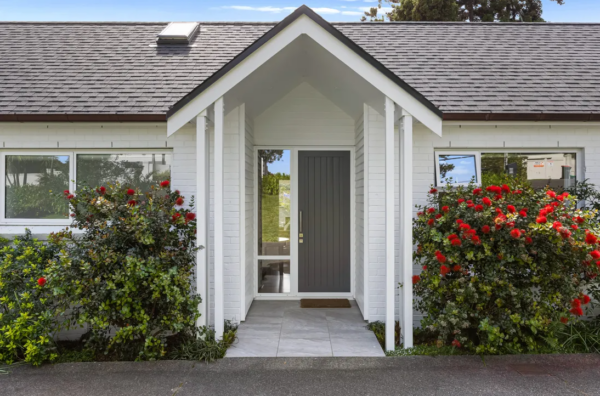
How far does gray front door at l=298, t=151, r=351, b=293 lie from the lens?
264 inches

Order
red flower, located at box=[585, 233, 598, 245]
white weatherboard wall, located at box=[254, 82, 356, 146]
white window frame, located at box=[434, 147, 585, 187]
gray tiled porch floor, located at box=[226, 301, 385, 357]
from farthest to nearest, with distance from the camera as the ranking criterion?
white weatherboard wall, located at box=[254, 82, 356, 146] → white window frame, located at box=[434, 147, 585, 187] → gray tiled porch floor, located at box=[226, 301, 385, 357] → red flower, located at box=[585, 233, 598, 245]

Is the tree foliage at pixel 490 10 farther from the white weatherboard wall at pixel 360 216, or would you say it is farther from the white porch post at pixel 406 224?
the white porch post at pixel 406 224

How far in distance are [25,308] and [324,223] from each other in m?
4.16

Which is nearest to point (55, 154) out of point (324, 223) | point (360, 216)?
point (324, 223)

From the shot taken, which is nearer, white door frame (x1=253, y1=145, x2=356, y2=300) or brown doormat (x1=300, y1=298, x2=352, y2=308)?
brown doormat (x1=300, y1=298, x2=352, y2=308)

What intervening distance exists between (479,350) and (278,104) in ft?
14.6

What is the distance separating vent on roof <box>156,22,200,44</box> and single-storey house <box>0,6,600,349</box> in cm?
3

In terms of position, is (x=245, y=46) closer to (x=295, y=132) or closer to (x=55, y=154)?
(x=295, y=132)

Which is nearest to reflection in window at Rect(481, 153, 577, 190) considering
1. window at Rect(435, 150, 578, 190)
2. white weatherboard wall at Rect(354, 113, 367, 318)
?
window at Rect(435, 150, 578, 190)

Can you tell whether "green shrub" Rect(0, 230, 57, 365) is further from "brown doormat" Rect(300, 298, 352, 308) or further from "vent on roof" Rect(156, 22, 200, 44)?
"vent on roof" Rect(156, 22, 200, 44)

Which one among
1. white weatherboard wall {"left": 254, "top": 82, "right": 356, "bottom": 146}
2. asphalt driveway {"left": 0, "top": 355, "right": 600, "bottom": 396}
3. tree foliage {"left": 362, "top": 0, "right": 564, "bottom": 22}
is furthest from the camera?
tree foliage {"left": 362, "top": 0, "right": 564, "bottom": 22}

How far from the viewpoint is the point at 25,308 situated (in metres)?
4.23

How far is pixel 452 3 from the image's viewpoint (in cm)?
1800

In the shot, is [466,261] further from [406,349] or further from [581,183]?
[581,183]
